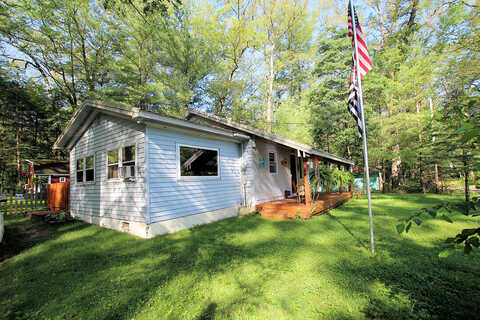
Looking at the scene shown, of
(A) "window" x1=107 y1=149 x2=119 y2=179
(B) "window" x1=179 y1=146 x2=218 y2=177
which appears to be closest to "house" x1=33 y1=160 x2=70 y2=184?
(A) "window" x1=107 y1=149 x2=119 y2=179

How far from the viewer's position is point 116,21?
573 inches

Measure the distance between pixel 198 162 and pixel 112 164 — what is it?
2761 millimetres

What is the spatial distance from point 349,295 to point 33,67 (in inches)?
925

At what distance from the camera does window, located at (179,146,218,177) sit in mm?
6613

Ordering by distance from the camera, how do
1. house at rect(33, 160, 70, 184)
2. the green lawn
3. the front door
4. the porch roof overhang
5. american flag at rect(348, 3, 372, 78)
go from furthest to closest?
house at rect(33, 160, 70, 184), the front door, the porch roof overhang, american flag at rect(348, 3, 372, 78), the green lawn

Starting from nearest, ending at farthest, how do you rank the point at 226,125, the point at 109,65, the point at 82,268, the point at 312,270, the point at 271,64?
the point at 312,270
the point at 82,268
the point at 226,125
the point at 109,65
the point at 271,64

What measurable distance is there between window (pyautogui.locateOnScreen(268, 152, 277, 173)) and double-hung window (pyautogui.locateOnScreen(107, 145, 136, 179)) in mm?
6075

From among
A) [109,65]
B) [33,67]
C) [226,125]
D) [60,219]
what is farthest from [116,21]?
[60,219]

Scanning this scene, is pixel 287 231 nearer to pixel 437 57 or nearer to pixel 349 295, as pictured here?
pixel 349 295

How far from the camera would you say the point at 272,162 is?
33.8 ft

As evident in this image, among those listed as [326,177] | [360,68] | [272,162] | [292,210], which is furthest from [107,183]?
[326,177]

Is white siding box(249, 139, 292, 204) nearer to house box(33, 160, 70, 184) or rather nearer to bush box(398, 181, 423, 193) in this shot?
bush box(398, 181, 423, 193)

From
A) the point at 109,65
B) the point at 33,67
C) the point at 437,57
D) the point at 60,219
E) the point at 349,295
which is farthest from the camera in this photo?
the point at 33,67

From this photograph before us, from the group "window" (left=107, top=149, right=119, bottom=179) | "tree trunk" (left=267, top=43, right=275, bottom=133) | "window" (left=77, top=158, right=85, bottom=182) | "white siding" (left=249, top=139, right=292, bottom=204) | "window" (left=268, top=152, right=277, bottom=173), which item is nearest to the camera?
"window" (left=107, top=149, right=119, bottom=179)
